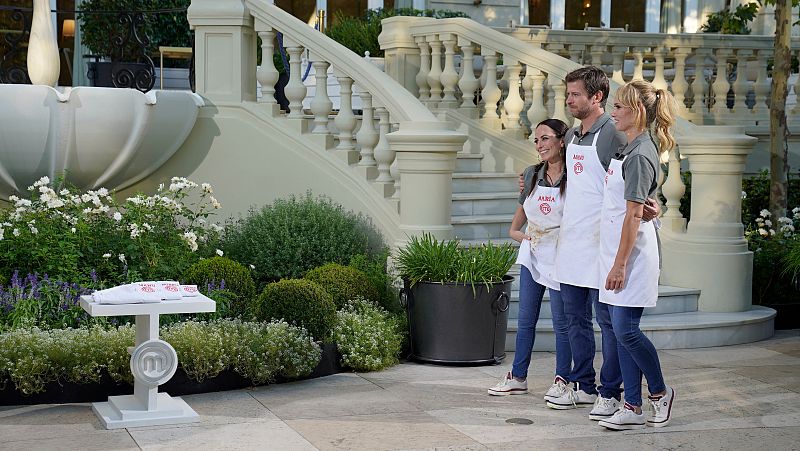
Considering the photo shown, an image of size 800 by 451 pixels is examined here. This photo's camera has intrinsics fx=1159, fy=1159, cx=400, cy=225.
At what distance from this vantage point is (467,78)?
36.3 ft

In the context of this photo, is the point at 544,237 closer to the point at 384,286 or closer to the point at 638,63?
the point at 384,286

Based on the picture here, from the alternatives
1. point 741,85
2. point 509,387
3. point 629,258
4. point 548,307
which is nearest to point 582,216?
point 629,258

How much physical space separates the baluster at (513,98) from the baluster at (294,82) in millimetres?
1999

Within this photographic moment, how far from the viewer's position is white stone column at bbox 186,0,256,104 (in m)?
9.95

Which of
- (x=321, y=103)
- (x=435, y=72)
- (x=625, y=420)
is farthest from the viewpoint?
(x=435, y=72)

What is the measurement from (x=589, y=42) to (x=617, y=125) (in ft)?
22.3

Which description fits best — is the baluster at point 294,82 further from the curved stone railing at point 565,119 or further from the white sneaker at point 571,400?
the white sneaker at point 571,400

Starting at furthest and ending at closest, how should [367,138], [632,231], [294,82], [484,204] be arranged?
1. [484,204]
2. [294,82]
3. [367,138]
4. [632,231]

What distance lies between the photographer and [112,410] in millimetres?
6434

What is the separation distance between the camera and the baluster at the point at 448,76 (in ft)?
36.3

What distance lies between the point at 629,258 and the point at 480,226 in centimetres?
388

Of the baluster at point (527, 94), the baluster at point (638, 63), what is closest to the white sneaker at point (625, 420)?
the baluster at point (527, 94)

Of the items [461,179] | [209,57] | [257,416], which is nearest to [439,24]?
[461,179]

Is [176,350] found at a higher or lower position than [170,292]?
lower
